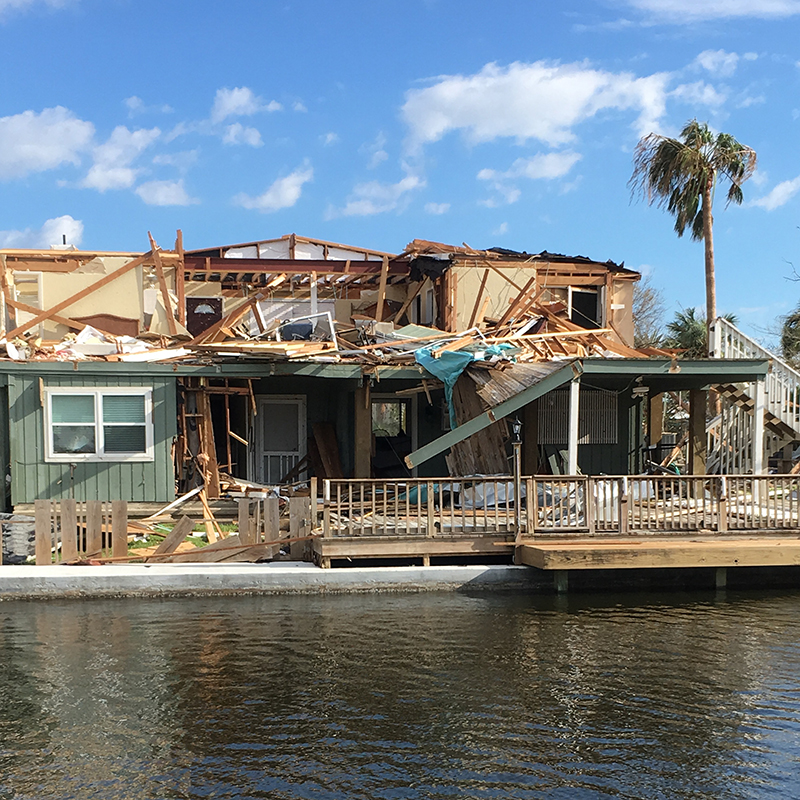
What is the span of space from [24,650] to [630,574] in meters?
8.61

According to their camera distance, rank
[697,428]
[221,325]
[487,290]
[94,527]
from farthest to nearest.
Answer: [487,290] → [221,325] → [697,428] → [94,527]

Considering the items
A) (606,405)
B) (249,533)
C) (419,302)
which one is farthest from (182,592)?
(419,302)

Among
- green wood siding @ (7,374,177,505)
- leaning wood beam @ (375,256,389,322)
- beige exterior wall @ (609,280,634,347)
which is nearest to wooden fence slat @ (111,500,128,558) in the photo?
green wood siding @ (7,374,177,505)

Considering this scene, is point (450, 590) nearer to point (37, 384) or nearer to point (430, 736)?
point (430, 736)

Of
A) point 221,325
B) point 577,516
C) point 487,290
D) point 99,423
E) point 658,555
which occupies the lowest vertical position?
point 658,555

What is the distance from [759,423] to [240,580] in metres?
10.2

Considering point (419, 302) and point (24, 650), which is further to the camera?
point (419, 302)

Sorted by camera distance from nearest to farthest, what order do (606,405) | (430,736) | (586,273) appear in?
(430,736), (606,405), (586,273)

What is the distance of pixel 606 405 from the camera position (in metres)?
19.0

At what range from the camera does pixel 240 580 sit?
13.0 m

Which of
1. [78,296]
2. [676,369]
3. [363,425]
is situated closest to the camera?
[676,369]

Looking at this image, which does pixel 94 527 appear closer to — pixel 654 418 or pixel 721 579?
pixel 721 579

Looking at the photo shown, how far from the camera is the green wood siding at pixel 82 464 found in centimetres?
1630

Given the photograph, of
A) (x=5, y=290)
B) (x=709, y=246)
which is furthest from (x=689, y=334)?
(x=5, y=290)
